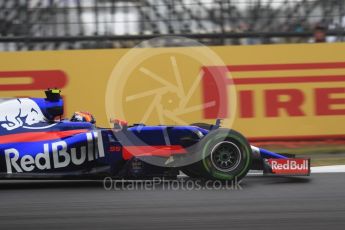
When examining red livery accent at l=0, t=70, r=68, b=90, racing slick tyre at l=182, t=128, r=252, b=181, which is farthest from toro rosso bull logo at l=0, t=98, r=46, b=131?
red livery accent at l=0, t=70, r=68, b=90

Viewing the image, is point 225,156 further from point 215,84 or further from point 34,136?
point 215,84

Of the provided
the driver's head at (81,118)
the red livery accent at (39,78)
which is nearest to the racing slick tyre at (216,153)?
the driver's head at (81,118)

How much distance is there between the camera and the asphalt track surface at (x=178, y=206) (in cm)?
484

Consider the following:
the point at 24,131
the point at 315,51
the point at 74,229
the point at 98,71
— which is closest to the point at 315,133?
the point at 315,51

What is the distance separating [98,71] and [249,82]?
2404mm

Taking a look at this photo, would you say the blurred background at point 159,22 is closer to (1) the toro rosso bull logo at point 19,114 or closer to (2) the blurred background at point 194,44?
(2) the blurred background at point 194,44

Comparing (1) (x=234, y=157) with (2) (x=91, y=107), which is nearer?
(1) (x=234, y=157)

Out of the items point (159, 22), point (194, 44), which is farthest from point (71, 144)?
point (159, 22)

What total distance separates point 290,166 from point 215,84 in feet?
11.0

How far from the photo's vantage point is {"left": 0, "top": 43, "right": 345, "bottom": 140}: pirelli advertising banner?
9727 millimetres

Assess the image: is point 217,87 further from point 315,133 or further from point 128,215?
point 128,215

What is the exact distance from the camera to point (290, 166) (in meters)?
6.61

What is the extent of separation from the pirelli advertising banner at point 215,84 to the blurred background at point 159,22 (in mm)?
666

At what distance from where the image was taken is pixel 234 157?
650cm
